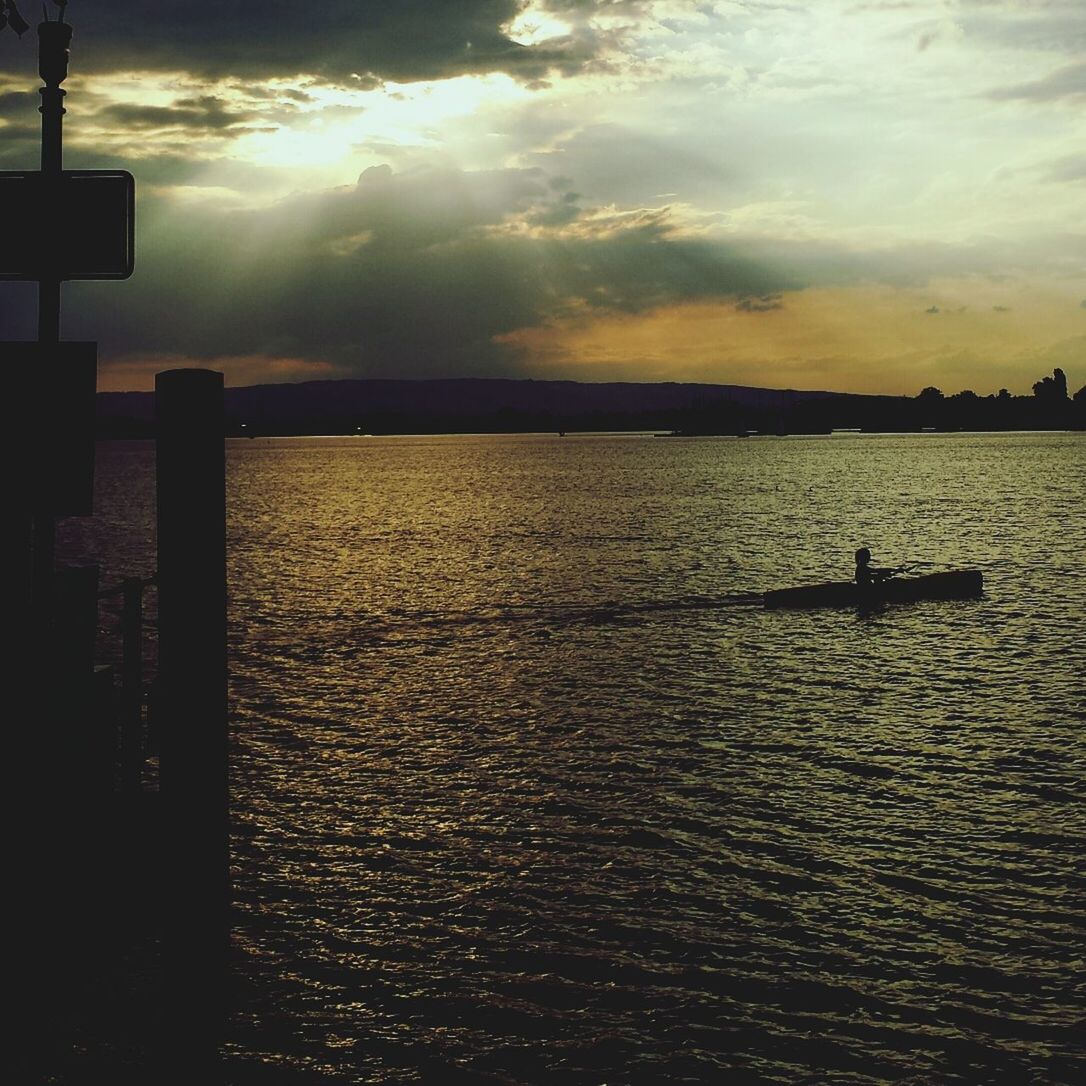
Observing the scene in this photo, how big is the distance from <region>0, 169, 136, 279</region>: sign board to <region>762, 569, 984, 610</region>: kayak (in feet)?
114

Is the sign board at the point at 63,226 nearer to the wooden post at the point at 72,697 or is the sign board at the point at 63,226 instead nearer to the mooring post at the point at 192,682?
the mooring post at the point at 192,682

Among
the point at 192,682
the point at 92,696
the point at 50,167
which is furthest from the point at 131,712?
the point at 50,167

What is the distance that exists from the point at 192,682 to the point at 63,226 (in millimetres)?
3778

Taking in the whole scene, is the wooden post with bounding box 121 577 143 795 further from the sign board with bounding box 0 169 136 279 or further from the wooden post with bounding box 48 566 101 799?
the sign board with bounding box 0 169 136 279

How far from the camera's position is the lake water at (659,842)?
11.0 meters

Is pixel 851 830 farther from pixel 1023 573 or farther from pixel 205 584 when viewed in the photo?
pixel 1023 573

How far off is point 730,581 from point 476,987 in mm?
38388

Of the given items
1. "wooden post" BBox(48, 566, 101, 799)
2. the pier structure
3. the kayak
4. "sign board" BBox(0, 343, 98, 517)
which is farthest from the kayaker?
"sign board" BBox(0, 343, 98, 517)

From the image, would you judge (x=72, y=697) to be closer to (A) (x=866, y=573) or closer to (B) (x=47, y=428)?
(B) (x=47, y=428)

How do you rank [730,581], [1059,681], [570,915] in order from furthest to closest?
[730,581], [1059,681], [570,915]

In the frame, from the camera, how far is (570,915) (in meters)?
13.9

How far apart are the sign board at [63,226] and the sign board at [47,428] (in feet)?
1.94

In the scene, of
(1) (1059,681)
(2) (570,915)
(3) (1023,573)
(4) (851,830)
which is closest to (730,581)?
(3) (1023,573)

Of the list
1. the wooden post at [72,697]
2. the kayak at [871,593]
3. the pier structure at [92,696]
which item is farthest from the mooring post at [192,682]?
the kayak at [871,593]
